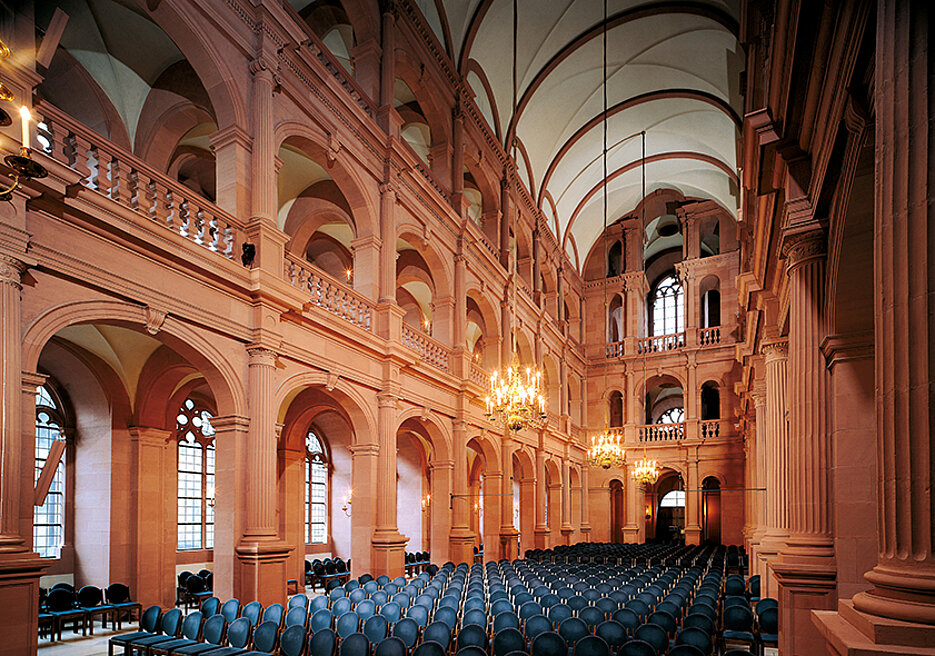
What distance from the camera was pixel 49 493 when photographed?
45.4 ft

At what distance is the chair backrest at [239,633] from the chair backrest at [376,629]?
1.48 m

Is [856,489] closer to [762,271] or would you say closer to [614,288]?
[762,271]

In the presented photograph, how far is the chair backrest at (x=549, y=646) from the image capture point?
7.66m

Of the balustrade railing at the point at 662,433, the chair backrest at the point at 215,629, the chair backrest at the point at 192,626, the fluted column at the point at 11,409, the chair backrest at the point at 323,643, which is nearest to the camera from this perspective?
the fluted column at the point at 11,409

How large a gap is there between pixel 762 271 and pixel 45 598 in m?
14.0

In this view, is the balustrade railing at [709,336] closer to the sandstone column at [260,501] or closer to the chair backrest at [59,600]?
the sandstone column at [260,501]

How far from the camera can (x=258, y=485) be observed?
11.1 m

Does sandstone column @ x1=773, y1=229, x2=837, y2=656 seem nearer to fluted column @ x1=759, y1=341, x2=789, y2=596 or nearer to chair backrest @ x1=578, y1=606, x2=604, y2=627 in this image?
fluted column @ x1=759, y1=341, x2=789, y2=596

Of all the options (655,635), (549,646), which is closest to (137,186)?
(549,646)

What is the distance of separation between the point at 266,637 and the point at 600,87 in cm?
2305

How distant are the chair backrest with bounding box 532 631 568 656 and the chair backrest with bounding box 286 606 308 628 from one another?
319 cm

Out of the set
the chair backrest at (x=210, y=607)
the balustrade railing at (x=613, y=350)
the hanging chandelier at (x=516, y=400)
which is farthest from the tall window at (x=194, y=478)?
the balustrade railing at (x=613, y=350)

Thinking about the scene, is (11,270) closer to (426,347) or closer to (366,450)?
(366,450)

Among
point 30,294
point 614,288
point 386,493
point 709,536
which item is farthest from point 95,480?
point 709,536
